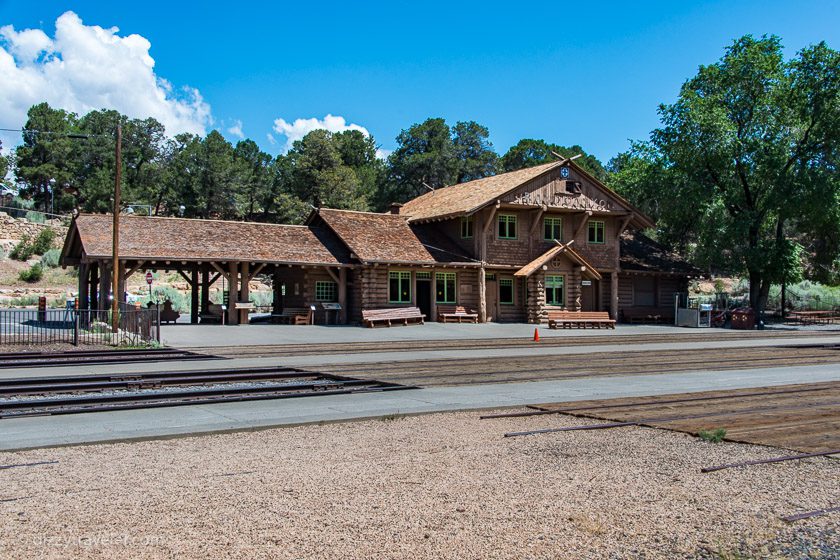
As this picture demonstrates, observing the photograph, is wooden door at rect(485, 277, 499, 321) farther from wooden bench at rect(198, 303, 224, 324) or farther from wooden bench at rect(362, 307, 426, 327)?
wooden bench at rect(198, 303, 224, 324)

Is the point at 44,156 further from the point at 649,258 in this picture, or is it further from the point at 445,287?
the point at 649,258

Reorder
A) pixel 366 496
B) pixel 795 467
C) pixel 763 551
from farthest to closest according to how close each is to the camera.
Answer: pixel 795 467
pixel 366 496
pixel 763 551

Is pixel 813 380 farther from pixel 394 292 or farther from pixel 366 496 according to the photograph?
pixel 394 292

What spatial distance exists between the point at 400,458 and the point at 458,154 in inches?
2994

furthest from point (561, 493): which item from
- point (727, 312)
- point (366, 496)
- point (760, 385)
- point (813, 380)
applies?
point (727, 312)

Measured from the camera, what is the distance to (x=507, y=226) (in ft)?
141

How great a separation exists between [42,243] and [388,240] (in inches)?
1479

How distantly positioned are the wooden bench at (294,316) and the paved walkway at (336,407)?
75.4ft

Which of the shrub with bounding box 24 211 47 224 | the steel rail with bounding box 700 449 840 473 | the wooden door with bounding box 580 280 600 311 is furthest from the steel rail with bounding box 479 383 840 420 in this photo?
the shrub with bounding box 24 211 47 224

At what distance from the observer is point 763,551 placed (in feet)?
18.1

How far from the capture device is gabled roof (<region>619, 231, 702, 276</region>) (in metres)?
47.4

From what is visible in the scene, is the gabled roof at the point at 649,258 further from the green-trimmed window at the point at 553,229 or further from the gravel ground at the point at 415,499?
the gravel ground at the point at 415,499

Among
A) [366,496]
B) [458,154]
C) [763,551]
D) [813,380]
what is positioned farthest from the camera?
[458,154]

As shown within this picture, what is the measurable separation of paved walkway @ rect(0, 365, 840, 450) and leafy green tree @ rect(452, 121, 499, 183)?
65030 millimetres
